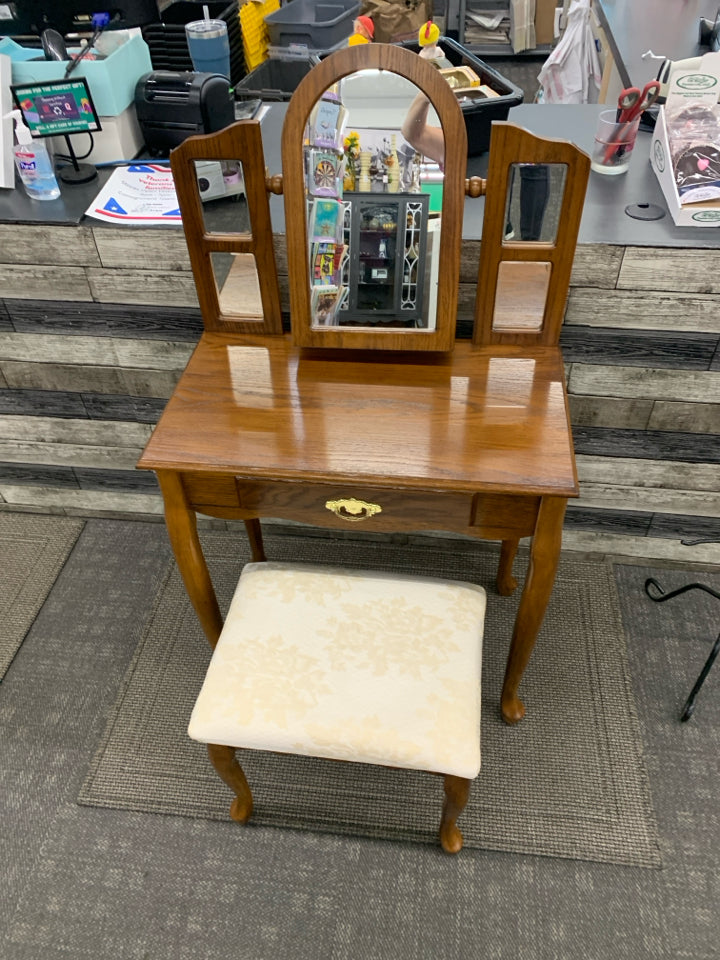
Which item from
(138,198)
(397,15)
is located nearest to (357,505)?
(138,198)

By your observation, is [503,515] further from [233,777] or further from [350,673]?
[233,777]

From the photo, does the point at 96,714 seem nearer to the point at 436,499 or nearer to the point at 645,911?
the point at 436,499

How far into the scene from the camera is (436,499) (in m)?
1.19

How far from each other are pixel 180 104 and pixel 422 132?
0.71m

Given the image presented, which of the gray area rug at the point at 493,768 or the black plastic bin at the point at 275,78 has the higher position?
the black plastic bin at the point at 275,78

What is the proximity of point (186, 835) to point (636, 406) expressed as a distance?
1.31 metres

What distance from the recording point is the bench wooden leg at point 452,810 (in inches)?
48.4

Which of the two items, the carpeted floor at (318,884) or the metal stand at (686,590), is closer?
the carpeted floor at (318,884)

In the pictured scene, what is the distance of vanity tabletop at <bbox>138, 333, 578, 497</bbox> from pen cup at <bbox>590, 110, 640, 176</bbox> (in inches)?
17.6

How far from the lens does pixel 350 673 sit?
1214mm

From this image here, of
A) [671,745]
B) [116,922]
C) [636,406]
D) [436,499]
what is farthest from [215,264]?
[671,745]

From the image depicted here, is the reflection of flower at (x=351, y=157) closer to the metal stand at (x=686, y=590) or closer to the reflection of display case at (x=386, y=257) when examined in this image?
the reflection of display case at (x=386, y=257)

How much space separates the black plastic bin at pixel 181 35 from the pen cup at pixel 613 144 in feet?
3.44

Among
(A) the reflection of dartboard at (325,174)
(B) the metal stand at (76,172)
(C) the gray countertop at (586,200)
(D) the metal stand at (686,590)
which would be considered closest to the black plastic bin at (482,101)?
(C) the gray countertop at (586,200)
